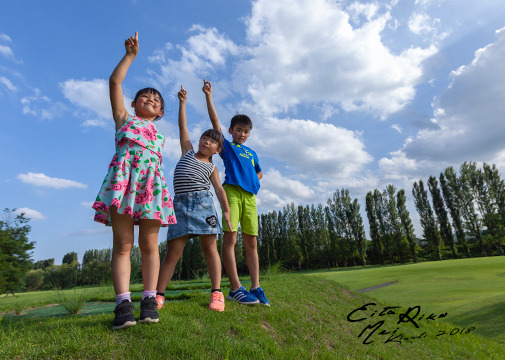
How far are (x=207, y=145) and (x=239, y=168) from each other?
69 centimetres

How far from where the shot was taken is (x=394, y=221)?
4531 centimetres

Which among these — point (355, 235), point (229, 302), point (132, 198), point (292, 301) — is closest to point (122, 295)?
point (132, 198)

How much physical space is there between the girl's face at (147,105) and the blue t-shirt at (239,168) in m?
1.25

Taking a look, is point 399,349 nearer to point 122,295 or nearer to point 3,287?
point 122,295

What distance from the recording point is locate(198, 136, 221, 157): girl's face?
3152 mm

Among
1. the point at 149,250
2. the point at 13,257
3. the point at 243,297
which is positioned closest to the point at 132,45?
the point at 149,250

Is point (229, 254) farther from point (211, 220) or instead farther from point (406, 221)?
point (406, 221)

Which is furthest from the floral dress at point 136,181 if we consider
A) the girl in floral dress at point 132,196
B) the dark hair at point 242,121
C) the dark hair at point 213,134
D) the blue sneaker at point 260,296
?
the blue sneaker at point 260,296

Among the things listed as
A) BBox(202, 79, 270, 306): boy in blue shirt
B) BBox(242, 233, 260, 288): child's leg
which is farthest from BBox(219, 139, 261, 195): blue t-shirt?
BBox(242, 233, 260, 288): child's leg

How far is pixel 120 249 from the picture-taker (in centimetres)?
214

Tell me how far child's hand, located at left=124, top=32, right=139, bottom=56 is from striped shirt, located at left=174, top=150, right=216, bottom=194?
1.19 m

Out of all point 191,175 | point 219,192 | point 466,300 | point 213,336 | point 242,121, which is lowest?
point 466,300

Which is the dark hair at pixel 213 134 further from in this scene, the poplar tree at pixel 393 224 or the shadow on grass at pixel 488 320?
the poplar tree at pixel 393 224

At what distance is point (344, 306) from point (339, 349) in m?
2.76
